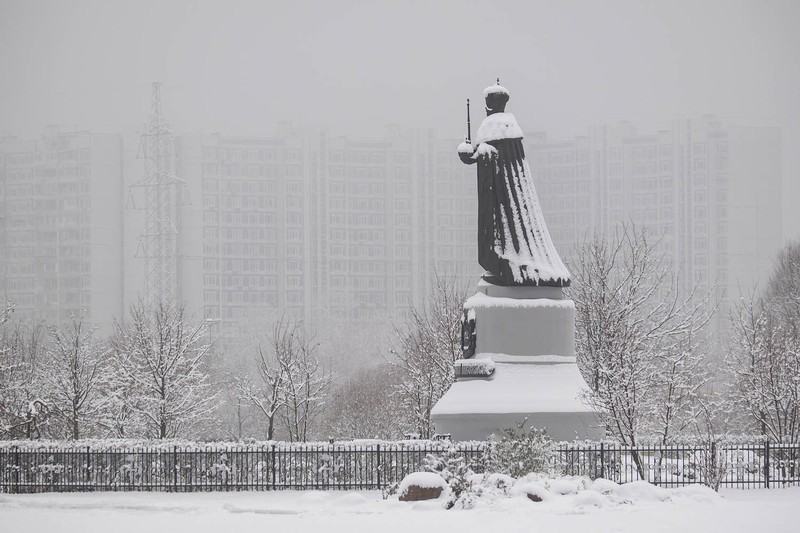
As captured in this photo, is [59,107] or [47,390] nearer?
[47,390]

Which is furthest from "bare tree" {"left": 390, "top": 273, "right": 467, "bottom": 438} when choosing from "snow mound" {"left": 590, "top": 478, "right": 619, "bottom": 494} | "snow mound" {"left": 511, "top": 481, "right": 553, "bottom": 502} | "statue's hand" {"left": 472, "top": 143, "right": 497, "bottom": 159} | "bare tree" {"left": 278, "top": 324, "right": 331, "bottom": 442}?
"snow mound" {"left": 511, "top": 481, "right": 553, "bottom": 502}

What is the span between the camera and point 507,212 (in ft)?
80.8

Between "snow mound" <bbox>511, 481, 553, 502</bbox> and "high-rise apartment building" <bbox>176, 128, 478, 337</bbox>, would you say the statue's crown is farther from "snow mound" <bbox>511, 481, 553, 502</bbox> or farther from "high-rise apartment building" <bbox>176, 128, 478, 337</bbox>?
"high-rise apartment building" <bbox>176, 128, 478, 337</bbox>

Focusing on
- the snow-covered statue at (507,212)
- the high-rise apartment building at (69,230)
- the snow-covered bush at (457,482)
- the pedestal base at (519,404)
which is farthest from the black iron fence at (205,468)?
the high-rise apartment building at (69,230)

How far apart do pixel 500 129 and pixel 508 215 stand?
74.0 inches

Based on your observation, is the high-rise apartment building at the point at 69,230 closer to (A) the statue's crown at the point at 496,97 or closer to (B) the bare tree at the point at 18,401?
(B) the bare tree at the point at 18,401

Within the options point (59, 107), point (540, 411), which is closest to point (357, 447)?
point (540, 411)

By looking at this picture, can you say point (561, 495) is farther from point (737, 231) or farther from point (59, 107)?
point (59, 107)

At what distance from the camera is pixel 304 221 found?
129 metres

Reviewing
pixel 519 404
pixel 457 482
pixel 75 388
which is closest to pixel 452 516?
pixel 457 482

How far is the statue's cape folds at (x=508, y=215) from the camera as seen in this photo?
24031 millimetres

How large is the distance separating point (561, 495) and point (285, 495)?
708 centimetres

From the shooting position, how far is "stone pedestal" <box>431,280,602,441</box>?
22344 millimetres

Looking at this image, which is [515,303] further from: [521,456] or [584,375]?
[584,375]
